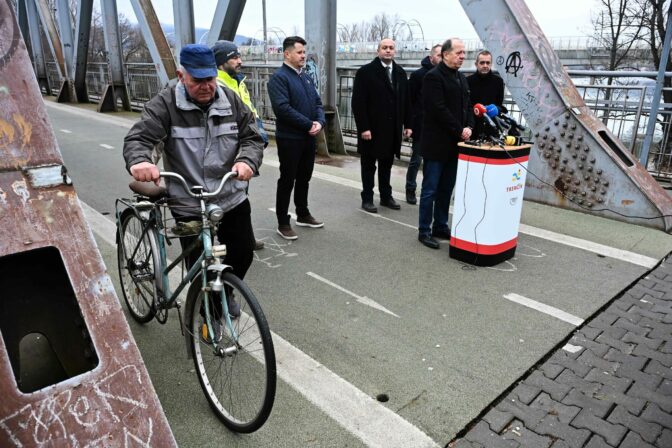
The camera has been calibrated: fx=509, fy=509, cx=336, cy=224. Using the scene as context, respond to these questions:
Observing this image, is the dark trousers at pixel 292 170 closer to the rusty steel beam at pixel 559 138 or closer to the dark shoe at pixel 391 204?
the dark shoe at pixel 391 204

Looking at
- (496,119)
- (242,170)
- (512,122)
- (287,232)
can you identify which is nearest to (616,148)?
(512,122)

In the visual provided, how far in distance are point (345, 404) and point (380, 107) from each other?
4.14 meters

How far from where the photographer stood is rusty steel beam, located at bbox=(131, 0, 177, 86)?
12.0 m

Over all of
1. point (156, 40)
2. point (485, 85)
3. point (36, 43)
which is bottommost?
point (485, 85)

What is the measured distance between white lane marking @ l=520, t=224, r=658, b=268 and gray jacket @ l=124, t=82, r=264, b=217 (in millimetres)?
3759

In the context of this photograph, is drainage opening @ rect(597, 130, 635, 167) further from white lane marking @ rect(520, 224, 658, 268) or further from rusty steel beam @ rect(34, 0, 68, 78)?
rusty steel beam @ rect(34, 0, 68, 78)

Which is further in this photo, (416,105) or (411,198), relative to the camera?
(411,198)

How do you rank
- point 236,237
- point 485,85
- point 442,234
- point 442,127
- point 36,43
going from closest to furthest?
point 236,237 → point 442,127 → point 442,234 → point 485,85 → point 36,43

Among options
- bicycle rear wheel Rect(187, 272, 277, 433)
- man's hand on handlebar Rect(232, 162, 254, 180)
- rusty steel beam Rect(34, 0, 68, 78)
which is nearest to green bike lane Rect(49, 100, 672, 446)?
bicycle rear wheel Rect(187, 272, 277, 433)

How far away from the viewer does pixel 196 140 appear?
2.91 meters

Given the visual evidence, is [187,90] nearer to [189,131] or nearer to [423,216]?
[189,131]

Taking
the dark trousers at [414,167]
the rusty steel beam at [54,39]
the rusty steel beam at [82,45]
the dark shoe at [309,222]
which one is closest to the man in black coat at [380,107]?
the dark trousers at [414,167]

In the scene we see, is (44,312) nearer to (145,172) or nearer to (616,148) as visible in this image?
(145,172)

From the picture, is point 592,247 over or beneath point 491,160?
beneath
